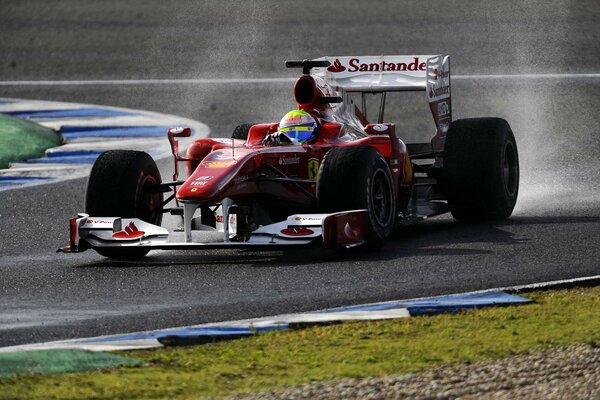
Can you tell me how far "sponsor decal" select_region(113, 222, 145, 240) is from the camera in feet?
33.7

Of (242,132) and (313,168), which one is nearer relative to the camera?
(313,168)

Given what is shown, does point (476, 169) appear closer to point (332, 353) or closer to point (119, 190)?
point (119, 190)

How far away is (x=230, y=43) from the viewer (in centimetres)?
2389

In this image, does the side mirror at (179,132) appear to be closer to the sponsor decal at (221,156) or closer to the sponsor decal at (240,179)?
the sponsor decal at (221,156)

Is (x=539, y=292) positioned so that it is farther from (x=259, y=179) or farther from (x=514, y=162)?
(x=514, y=162)

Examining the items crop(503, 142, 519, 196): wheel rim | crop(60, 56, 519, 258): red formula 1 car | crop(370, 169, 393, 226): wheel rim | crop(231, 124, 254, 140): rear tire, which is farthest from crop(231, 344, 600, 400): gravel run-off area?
crop(231, 124, 254, 140): rear tire

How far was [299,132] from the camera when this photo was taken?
1115 cm

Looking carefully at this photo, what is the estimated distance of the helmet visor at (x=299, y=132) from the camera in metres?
11.1

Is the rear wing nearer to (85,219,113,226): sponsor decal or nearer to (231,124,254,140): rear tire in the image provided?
(231,124,254,140): rear tire

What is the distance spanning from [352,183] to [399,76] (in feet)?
8.88

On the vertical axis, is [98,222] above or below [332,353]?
above

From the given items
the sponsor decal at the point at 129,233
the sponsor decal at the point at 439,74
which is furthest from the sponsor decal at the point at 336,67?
the sponsor decal at the point at 129,233

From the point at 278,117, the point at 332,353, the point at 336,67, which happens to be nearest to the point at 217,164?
the point at 336,67

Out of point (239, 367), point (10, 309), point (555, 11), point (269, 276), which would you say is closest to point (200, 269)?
point (269, 276)
